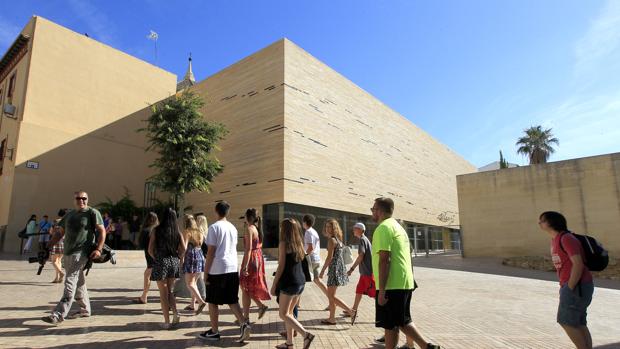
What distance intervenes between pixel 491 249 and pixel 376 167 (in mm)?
10791

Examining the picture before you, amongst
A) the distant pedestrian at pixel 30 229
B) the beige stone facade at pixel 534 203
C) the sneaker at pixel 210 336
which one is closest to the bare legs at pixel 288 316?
the sneaker at pixel 210 336

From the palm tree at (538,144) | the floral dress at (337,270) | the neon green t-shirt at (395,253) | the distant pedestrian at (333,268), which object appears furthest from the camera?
the palm tree at (538,144)

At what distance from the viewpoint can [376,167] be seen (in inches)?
1227

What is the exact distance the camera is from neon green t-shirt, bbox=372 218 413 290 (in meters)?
4.12

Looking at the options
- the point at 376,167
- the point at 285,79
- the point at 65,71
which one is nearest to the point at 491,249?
the point at 376,167

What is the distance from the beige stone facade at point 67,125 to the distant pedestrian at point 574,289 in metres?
23.9

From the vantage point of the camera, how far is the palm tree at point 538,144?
134ft

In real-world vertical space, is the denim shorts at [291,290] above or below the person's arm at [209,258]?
below

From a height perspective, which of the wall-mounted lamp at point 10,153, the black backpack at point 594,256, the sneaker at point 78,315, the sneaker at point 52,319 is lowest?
the sneaker at point 78,315

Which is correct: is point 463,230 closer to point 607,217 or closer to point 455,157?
point 607,217

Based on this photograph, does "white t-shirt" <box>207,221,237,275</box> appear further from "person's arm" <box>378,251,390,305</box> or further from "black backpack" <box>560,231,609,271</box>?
"black backpack" <box>560,231,609,271</box>

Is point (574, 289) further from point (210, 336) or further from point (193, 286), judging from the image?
point (193, 286)

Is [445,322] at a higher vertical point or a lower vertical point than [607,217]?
lower

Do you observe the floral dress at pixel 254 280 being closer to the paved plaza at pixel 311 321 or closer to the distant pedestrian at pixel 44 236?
the paved plaza at pixel 311 321
